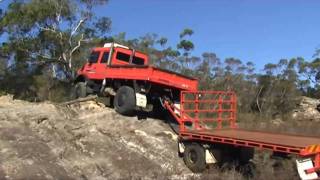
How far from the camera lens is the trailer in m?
9.80

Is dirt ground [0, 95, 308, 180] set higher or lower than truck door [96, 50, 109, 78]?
lower

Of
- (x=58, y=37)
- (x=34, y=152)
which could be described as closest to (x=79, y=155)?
(x=34, y=152)

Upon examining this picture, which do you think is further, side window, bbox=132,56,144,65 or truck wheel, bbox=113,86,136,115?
side window, bbox=132,56,144,65

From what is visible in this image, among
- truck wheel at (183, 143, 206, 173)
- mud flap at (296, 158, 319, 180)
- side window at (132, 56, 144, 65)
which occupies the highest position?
side window at (132, 56, 144, 65)

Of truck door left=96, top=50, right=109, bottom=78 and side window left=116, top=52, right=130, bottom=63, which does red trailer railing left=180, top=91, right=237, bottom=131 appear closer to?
side window left=116, top=52, right=130, bottom=63

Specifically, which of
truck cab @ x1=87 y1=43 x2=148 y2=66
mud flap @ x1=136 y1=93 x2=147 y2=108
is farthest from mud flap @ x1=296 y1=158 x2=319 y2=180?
truck cab @ x1=87 y1=43 x2=148 y2=66

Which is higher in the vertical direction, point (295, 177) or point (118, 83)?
point (118, 83)

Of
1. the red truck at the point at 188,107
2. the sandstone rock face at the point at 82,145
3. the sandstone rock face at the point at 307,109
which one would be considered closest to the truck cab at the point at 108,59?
the red truck at the point at 188,107

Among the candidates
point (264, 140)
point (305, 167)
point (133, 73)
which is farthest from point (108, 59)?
point (305, 167)

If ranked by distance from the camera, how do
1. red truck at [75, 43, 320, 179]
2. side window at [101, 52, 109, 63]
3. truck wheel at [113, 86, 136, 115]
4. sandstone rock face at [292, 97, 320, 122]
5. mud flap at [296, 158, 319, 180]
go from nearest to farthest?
mud flap at [296, 158, 319, 180] → red truck at [75, 43, 320, 179] → truck wheel at [113, 86, 136, 115] → side window at [101, 52, 109, 63] → sandstone rock face at [292, 97, 320, 122]

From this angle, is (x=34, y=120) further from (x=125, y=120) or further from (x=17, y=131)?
(x=125, y=120)

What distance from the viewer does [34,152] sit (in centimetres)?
1228

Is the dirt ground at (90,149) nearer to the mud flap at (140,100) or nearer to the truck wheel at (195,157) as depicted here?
A: the truck wheel at (195,157)

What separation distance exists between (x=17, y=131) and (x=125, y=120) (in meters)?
4.17
